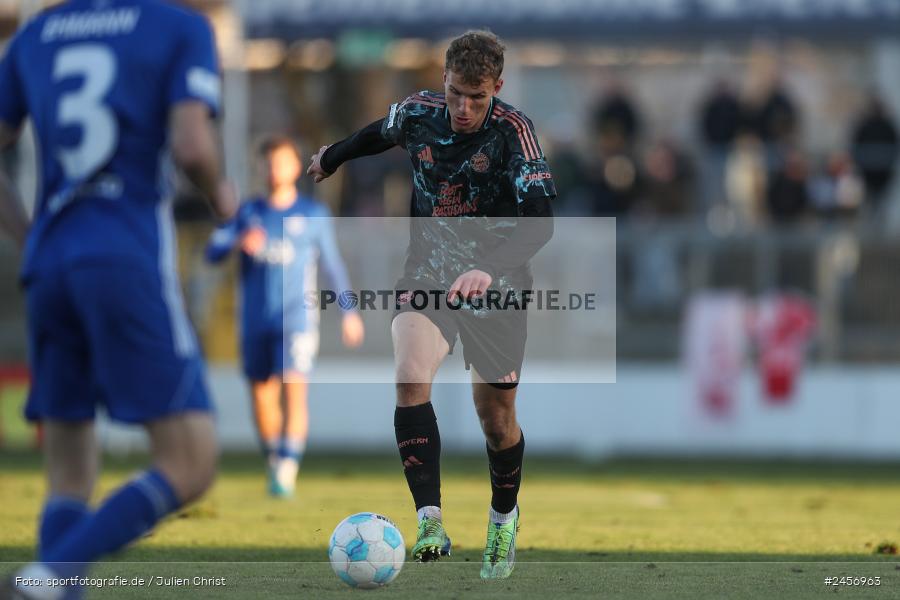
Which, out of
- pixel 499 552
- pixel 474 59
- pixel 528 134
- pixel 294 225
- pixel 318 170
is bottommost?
pixel 499 552

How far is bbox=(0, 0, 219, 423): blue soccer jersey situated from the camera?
453 cm

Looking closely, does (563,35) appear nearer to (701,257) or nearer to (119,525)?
(701,257)

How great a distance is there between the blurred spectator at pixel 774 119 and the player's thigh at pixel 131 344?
13.9m

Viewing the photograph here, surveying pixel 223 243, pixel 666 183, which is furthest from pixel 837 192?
pixel 223 243

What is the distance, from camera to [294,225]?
37.0 ft

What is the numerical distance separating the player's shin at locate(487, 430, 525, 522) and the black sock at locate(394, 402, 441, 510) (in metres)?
0.34

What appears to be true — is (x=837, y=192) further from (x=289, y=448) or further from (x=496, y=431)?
(x=496, y=431)

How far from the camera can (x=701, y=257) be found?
15.7 m

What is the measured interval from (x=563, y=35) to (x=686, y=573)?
1295 centimetres

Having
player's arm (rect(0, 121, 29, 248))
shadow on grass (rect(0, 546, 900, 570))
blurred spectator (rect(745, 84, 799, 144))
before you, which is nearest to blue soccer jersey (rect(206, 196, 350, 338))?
shadow on grass (rect(0, 546, 900, 570))

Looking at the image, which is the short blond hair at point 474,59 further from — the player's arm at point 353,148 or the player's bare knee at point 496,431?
the player's bare knee at point 496,431

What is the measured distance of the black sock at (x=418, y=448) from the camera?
21.1 ft

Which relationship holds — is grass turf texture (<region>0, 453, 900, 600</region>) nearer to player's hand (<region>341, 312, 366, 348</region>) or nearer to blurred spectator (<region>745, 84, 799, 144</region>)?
player's hand (<region>341, 312, 366, 348</region>)

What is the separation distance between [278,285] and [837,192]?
7.93 m
